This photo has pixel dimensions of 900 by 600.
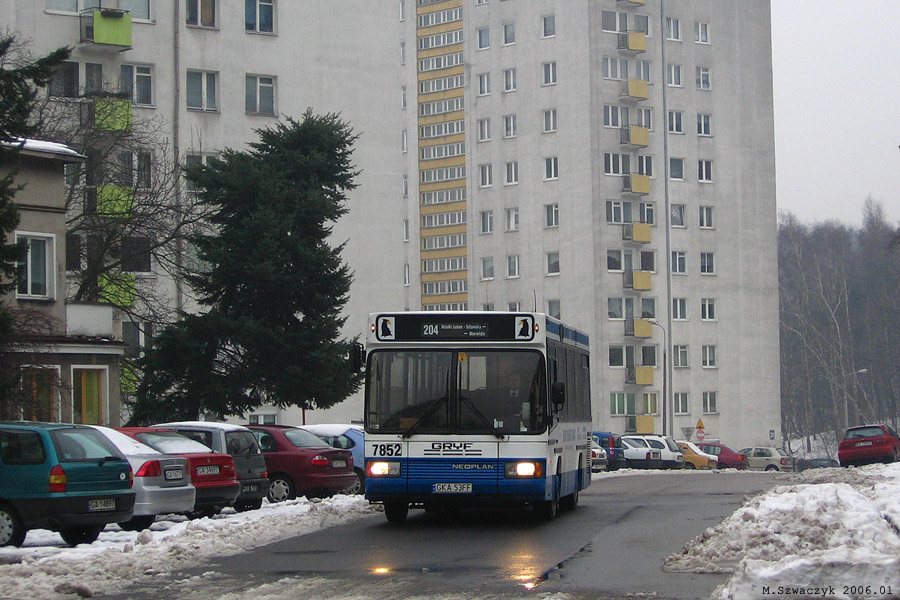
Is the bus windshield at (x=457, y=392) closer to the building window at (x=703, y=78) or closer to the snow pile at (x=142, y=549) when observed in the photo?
the snow pile at (x=142, y=549)

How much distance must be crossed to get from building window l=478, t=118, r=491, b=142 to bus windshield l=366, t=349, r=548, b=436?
7356 centimetres

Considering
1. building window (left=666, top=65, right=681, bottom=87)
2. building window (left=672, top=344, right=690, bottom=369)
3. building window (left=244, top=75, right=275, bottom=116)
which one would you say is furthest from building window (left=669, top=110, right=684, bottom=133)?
building window (left=244, top=75, right=275, bottom=116)

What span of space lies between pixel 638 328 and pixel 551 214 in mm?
9233

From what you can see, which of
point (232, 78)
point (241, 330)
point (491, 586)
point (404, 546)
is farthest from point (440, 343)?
point (232, 78)

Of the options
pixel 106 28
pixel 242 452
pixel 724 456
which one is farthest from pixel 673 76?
pixel 242 452

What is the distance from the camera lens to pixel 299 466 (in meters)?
24.9

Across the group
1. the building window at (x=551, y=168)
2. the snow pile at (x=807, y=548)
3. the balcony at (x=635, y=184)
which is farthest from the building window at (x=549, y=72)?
the snow pile at (x=807, y=548)

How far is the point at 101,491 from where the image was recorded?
16594 mm

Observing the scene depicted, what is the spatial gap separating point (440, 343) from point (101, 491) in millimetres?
4801

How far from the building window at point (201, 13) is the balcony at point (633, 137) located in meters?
34.0

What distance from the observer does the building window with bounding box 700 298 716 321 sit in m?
88.6

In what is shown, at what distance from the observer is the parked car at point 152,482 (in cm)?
1825

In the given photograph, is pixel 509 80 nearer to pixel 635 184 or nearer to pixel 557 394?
pixel 635 184

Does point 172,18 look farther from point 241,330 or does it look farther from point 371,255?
point 241,330
